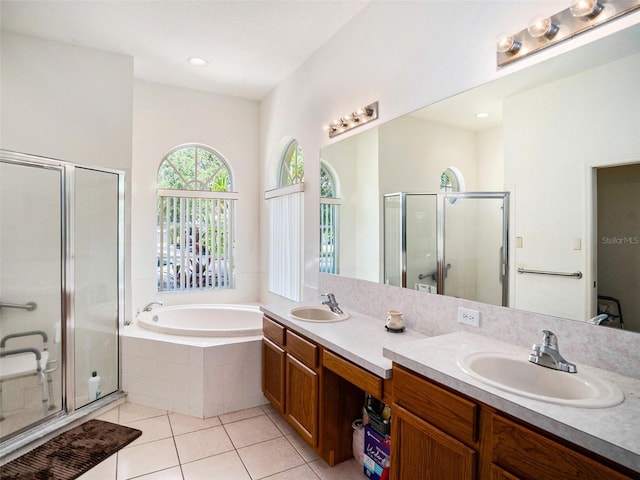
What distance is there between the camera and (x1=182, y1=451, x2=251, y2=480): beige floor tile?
205cm

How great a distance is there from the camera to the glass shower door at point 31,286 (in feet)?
8.27

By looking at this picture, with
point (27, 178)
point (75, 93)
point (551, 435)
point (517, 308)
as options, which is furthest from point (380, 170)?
point (75, 93)

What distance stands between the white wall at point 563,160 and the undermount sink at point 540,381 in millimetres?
261

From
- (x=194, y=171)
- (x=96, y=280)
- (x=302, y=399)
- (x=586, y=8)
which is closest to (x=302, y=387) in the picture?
(x=302, y=399)

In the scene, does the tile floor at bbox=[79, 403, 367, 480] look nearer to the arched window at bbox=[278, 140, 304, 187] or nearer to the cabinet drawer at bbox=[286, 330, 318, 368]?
the cabinet drawer at bbox=[286, 330, 318, 368]

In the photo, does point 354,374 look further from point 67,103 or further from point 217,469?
point 67,103

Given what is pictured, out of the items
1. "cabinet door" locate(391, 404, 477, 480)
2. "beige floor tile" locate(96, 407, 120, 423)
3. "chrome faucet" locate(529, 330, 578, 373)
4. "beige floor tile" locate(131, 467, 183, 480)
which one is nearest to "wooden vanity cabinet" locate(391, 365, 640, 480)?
"cabinet door" locate(391, 404, 477, 480)

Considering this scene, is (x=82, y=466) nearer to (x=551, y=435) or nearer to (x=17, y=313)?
(x=17, y=313)

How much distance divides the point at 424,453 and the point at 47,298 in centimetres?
281

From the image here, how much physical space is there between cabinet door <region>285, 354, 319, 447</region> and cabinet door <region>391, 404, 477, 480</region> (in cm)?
65

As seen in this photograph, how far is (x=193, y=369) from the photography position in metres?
2.75

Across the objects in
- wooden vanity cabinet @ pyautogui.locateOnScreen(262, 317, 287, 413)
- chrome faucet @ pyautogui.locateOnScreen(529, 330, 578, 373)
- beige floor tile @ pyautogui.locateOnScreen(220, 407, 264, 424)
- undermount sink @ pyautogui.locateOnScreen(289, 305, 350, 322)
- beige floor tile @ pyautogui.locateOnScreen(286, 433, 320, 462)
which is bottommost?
beige floor tile @ pyautogui.locateOnScreen(286, 433, 320, 462)

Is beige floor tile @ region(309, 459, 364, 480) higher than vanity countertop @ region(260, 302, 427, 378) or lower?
lower

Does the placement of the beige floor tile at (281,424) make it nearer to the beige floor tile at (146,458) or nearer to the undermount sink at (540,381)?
the beige floor tile at (146,458)
